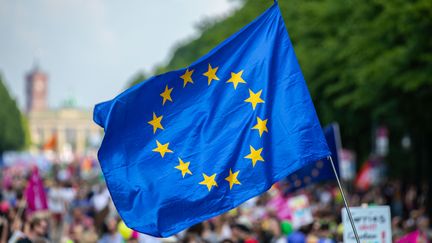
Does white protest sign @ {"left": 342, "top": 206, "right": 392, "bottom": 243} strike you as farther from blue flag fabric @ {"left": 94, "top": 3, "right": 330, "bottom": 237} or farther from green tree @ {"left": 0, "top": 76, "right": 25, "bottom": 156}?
green tree @ {"left": 0, "top": 76, "right": 25, "bottom": 156}

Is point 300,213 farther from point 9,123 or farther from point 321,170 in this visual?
point 9,123

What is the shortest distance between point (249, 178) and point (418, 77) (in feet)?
51.6

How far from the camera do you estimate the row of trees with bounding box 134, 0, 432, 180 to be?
77.9ft

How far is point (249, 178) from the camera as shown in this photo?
867 cm

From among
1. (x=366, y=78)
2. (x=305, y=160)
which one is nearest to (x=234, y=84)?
(x=305, y=160)

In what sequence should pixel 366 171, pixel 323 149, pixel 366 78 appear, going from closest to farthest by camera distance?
pixel 323 149
pixel 366 78
pixel 366 171

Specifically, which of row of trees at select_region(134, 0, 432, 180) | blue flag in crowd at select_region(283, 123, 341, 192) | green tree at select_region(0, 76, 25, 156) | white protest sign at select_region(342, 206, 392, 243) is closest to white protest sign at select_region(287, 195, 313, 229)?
blue flag in crowd at select_region(283, 123, 341, 192)

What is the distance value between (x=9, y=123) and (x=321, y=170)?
12389 centimetres

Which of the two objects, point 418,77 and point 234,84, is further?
point 418,77

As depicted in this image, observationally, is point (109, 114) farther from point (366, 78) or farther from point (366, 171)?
point (366, 171)

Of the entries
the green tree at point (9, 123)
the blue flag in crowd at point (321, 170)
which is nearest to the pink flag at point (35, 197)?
the blue flag in crowd at point (321, 170)

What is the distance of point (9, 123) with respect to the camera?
138375 mm

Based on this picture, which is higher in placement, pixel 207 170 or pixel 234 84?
pixel 234 84

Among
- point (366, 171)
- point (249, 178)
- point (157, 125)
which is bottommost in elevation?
point (366, 171)
